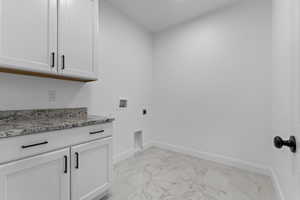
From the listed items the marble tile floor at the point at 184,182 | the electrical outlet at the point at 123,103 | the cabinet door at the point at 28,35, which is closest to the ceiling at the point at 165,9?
the cabinet door at the point at 28,35

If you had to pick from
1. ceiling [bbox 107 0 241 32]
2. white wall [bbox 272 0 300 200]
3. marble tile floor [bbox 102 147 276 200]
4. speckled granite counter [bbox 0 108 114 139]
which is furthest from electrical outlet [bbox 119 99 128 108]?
white wall [bbox 272 0 300 200]

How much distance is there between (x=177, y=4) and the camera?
2184mm

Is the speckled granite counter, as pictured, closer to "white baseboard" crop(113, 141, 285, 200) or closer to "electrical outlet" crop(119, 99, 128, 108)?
"electrical outlet" crop(119, 99, 128, 108)

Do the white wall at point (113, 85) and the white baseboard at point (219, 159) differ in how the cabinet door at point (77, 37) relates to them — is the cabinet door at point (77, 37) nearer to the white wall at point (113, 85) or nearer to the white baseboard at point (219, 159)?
the white wall at point (113, 85)

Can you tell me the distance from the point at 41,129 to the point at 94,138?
1.48 ft

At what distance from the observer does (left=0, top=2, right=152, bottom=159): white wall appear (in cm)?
136

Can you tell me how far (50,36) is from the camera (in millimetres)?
1244

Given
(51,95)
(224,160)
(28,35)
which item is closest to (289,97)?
(224,160)

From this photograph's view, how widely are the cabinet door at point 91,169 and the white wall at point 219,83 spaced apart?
1.67m

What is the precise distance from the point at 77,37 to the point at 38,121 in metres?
0.94

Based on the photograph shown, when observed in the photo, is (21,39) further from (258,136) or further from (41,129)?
(258,136)

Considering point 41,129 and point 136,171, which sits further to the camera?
point 136,171

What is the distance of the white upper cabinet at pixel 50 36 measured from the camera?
1049 mm

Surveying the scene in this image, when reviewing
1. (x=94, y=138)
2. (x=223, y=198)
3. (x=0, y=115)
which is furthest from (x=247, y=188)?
(x=0, y=115)
